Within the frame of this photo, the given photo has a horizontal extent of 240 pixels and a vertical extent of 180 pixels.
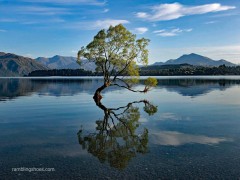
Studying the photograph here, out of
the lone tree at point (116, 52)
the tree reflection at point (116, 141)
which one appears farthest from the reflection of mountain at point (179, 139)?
the lone tree at point (116, 52)

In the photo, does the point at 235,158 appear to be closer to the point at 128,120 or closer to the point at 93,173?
the point at 93,173

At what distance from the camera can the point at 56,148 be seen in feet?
70.6

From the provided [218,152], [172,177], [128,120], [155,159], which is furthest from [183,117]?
[172,177]

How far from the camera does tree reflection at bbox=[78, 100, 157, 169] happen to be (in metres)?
19.0

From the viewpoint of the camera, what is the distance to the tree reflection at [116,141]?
19.0 metres

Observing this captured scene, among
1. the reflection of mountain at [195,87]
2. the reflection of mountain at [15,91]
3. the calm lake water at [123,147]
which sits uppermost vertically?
the reflection of mountain at [195,87]

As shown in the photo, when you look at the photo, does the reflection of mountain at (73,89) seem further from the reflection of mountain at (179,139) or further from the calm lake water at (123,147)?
the reflection of mountain at (179,139)

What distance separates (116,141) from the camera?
75.9 feet

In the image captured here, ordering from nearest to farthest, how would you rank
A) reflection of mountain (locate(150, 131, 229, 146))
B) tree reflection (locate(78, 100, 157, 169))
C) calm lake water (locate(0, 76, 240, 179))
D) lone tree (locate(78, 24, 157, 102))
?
calm lake water (locate(0, 76, 240, 179))
tree reflection (locate(78, 100, 157, 169))
reflection of mountain (locate(150, 131, 229, 146))
lone tree (locate(78, 24, 157, 102))

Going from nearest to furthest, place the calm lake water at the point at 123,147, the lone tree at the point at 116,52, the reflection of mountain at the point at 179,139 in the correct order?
the calm lake water at the point at 123,147, the reflection of mountain at the point at 179,139, the lone tree at the point at 116,52

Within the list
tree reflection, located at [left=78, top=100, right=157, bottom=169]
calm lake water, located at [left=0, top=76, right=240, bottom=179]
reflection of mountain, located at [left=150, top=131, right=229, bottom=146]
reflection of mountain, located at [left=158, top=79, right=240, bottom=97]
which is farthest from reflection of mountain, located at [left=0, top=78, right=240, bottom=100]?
reflection of mountain, located at [left=150, top=131, right=229, bottom=146]

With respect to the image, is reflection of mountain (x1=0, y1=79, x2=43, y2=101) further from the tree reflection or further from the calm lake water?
the tree reflection

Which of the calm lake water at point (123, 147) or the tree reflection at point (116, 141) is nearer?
the calm lake water at point (123, 147)

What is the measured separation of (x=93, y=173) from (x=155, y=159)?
16.1 ft
